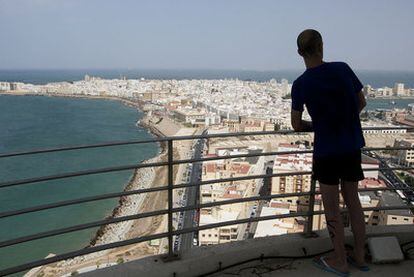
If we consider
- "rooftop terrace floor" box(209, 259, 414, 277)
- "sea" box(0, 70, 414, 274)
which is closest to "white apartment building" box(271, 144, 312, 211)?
"rooftop terrace floor" box(209, 259, 414, 277)

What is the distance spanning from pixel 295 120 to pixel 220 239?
6402 millimetres

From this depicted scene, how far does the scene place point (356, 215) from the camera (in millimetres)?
2113

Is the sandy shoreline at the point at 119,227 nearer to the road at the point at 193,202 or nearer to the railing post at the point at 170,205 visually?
the road at the point at 193,202

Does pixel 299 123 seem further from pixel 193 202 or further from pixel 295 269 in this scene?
pixel 193 202

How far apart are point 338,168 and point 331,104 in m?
0.31

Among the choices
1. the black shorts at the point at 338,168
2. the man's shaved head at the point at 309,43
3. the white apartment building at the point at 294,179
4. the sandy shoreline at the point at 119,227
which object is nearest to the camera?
the man's shaved head at the point at 309,43

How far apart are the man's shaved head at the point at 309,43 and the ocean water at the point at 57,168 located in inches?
166

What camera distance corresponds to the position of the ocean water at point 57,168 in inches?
663

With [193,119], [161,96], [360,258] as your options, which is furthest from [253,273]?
[161,96]

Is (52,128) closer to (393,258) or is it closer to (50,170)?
(50,170)

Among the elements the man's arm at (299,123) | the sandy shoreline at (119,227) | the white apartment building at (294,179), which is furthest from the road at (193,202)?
the sandy shoreline at (119,227)

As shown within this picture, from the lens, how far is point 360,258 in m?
2.19

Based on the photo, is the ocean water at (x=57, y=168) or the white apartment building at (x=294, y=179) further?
the ocean water at (x=57, y=168)

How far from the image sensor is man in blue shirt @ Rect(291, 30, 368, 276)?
185cm
